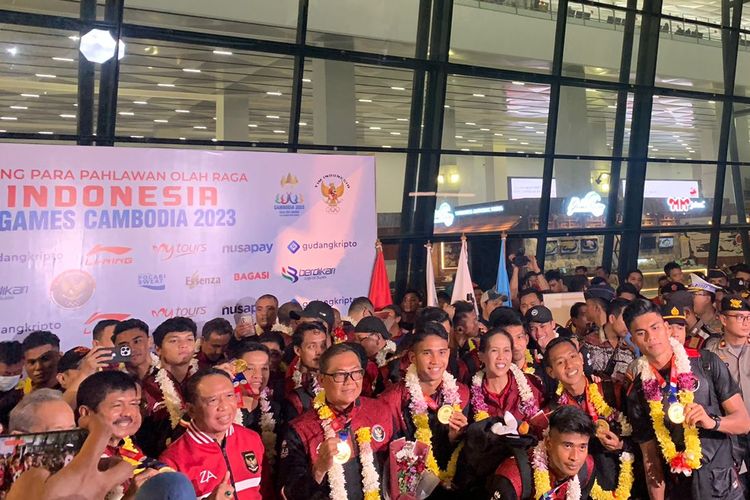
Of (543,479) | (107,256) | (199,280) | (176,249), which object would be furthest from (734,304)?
(107,256)

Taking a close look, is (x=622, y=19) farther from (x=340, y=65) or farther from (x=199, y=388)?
(x=199, y=388)

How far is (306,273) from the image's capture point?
6.49 meters

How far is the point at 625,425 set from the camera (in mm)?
3043

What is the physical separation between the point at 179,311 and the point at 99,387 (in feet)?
11.1

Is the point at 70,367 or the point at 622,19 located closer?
the point at 70,367

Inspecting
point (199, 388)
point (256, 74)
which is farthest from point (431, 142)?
point (199, 388)

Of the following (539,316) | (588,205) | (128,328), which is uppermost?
(588,205)

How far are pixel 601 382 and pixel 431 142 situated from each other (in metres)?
4.88

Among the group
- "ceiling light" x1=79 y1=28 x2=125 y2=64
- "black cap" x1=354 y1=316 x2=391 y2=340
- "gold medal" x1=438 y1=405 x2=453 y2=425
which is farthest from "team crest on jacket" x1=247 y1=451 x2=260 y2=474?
"ceiling light" x1=79 y1=28 x2=125 y2=64

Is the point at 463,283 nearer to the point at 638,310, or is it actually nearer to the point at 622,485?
the point at 638,310

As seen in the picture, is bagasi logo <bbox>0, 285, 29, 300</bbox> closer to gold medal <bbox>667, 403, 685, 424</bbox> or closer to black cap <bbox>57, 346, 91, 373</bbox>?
black cap <bbox>57, 346, 91, 373</bbox>

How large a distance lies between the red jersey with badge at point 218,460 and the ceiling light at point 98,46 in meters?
4.55

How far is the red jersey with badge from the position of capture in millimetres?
2480

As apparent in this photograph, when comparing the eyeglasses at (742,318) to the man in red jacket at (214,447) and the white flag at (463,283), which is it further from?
the white flag at (463,283)
